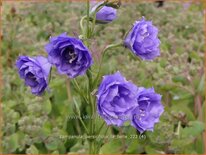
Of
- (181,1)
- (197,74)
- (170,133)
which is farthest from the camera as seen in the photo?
(181,1)

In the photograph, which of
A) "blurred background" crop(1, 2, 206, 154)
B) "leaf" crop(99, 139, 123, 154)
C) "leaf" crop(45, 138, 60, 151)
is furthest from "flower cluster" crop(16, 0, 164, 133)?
"leaf" crop(45, 138, 60, 151)

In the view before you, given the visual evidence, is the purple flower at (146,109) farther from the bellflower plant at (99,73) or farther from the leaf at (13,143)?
the leaf at (13,143)

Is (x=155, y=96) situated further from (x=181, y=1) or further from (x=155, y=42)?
(x=181, y=1)

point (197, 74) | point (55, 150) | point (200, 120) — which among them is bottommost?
point (55, 150)

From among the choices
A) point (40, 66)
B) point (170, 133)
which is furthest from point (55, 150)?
point (40, 66)

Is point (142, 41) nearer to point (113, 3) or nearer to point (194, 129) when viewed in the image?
point (113, 3)

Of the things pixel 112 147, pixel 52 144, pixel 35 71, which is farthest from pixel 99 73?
pixel 52 144
